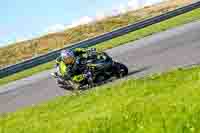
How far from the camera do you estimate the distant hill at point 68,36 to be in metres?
42.1

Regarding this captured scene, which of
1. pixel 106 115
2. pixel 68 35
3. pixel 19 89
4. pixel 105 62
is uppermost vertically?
pixel 106 115

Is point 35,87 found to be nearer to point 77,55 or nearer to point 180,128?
point 77,55

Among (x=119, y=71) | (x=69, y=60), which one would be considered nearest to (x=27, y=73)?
(x=69, y=60)

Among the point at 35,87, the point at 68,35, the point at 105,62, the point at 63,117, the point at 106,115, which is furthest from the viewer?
the point at 68,35

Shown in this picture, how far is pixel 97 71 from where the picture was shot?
1959cm

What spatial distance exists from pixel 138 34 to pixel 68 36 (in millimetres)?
13035

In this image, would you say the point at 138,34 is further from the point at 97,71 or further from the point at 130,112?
the point at 130,112

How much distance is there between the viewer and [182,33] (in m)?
26.7

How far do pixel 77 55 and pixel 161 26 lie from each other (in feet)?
42.4

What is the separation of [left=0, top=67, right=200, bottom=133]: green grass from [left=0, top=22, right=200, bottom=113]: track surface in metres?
3.95

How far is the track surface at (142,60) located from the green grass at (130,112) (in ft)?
13.0

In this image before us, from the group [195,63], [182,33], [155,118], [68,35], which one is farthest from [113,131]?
[68,35]

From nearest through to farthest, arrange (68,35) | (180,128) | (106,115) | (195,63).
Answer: (180,128)
(106,115)
(195,63)
(68,35)

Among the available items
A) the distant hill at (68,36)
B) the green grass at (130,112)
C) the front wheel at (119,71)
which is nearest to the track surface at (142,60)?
the front wheel at (119,71)
